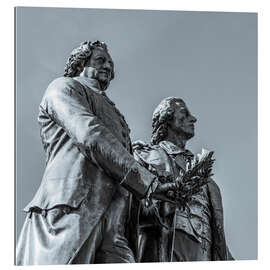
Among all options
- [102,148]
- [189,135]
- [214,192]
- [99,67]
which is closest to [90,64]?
[99,67]

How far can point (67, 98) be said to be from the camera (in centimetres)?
688

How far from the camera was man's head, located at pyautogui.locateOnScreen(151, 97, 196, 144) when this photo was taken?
28.1 ft

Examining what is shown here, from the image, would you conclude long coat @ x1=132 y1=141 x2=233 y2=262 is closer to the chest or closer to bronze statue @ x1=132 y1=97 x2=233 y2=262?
bronze statue @ x1=132 y1=97 x2=233 y2=262

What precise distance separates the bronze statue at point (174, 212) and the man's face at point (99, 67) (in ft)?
2.62

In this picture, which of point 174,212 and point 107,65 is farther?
point 174,212

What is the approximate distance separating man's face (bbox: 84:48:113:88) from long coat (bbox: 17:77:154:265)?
327mm

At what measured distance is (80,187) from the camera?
6.59m

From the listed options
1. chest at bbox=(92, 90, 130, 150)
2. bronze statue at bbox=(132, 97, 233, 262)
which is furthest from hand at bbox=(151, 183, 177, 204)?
chest at bbox=(92, 90, 130, 150)

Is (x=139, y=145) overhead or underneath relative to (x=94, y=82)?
underneath

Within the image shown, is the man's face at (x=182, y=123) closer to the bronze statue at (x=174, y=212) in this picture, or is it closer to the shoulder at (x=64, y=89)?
the bronze statue at (x=174, y=212)

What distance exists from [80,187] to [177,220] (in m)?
1.56

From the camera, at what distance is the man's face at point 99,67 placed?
7.35 m

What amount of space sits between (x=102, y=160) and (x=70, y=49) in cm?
175

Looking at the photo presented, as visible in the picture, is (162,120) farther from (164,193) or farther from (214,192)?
(164,193)
